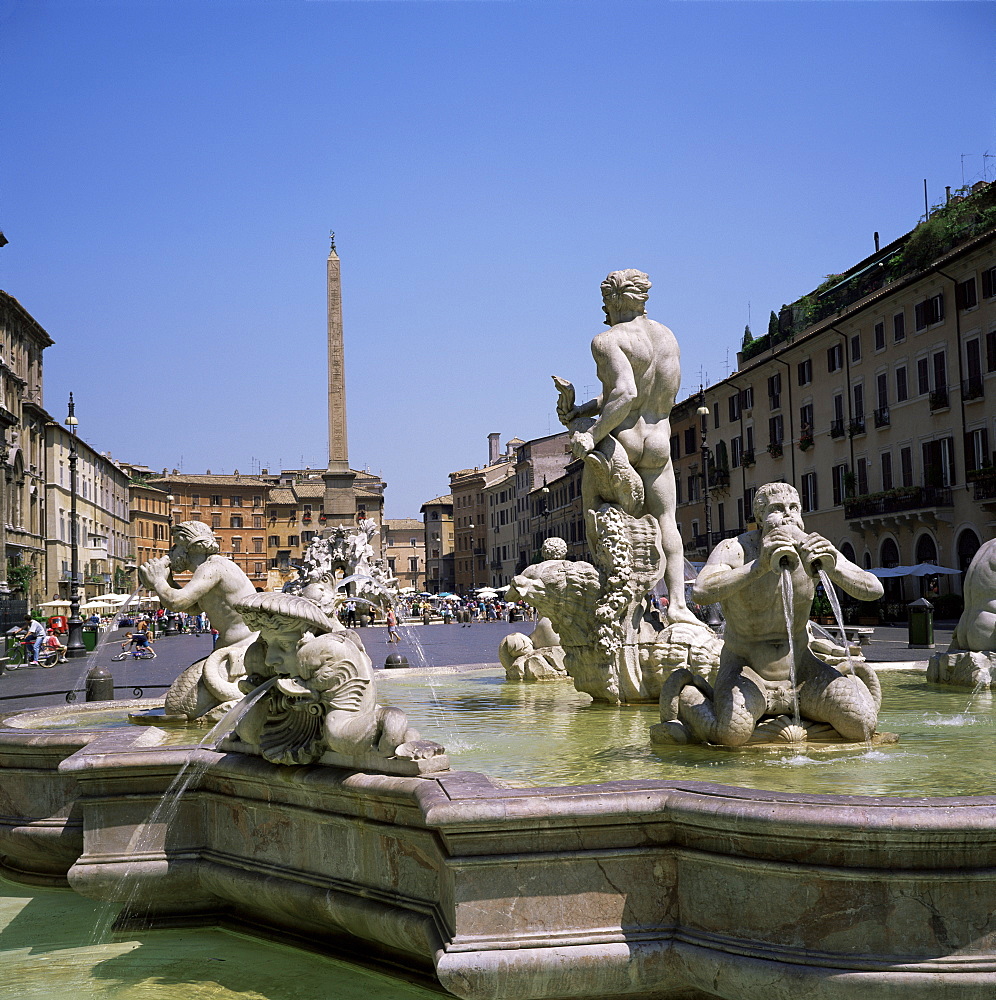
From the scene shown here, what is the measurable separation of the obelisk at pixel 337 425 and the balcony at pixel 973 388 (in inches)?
1043

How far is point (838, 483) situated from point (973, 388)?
10.6 metres

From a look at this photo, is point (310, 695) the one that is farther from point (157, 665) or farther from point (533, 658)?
point (157, 665)

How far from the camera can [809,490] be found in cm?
4897

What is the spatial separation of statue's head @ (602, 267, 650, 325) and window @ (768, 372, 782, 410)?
44.3m

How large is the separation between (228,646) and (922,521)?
117 feet

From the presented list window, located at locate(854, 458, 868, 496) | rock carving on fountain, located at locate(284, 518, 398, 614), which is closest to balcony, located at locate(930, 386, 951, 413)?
window, located at locate(854, 458, 868, 496)

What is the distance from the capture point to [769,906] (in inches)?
140

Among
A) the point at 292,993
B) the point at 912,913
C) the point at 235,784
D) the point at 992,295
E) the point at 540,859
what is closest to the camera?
the point at 912,913

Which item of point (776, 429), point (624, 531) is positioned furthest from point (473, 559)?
point (624, 531)

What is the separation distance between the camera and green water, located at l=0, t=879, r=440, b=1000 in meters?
4.43

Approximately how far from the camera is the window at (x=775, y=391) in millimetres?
51625

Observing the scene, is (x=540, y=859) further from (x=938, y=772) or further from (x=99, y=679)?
(x=99, y=679)

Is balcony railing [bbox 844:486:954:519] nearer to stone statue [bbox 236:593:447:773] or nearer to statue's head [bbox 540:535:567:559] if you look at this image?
statue's head [bbox 540:535:567:559]

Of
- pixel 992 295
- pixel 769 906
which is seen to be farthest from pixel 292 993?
pixel 992 295
